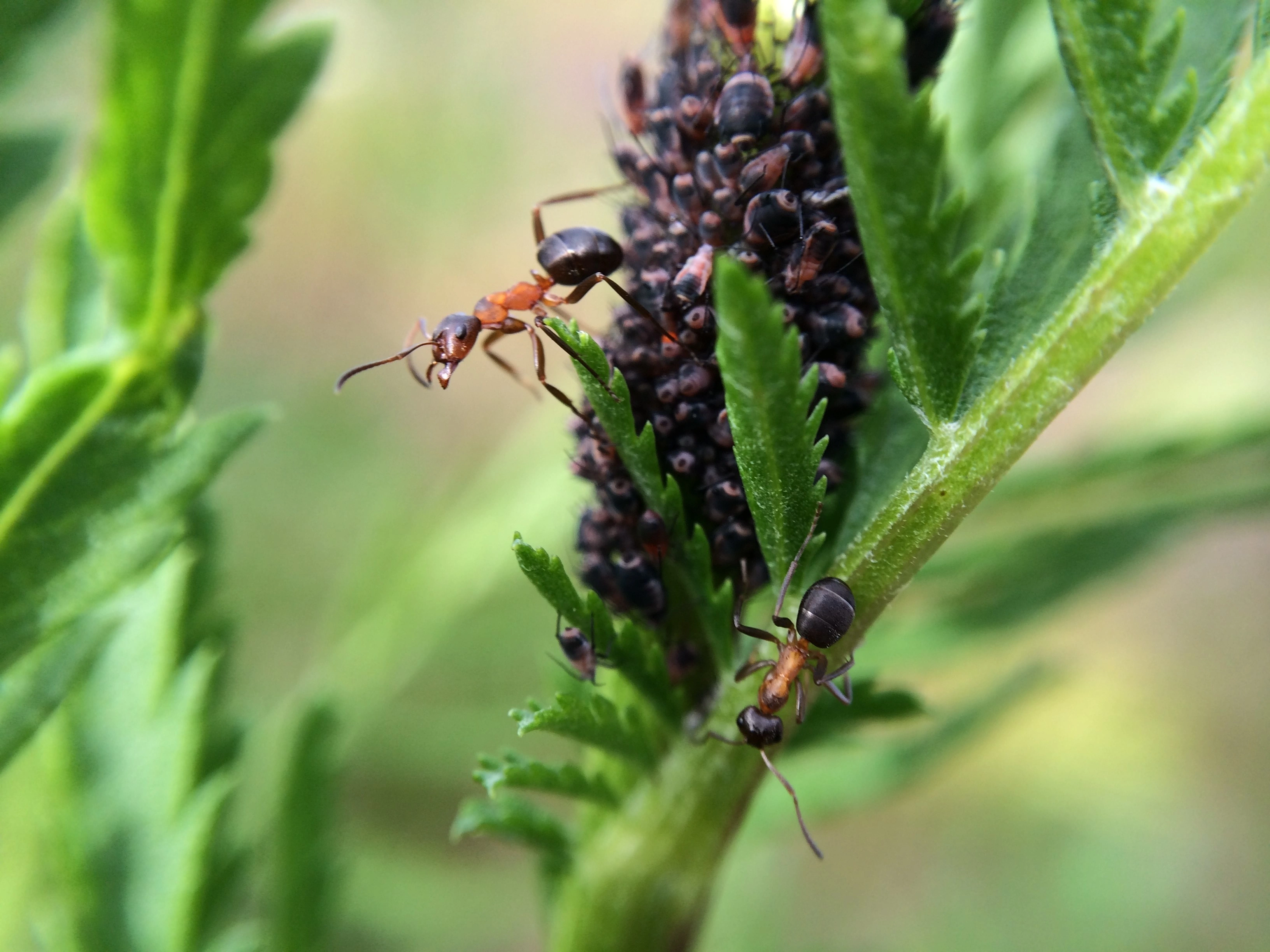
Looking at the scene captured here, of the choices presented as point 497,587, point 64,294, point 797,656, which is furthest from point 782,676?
point 497,587

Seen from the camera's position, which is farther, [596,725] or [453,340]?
[453,340]

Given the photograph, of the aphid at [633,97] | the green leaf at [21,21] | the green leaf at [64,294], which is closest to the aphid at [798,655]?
the aphid at [633,97]

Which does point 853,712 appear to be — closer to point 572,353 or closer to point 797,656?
point 797,656

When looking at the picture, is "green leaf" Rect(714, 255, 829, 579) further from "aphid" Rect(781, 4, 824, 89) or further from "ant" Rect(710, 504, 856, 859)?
"aphid" Rect(781, 4, 824, 89)

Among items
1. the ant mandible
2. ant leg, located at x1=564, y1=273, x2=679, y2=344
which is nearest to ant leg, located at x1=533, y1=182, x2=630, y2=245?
the ant mandible

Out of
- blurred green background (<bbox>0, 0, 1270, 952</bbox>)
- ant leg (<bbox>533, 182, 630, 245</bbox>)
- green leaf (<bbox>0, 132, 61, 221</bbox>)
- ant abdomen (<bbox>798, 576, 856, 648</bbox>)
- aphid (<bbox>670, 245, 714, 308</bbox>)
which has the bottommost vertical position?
blurred green background (<bbox>0, 0, 1270, 952</bbox>)

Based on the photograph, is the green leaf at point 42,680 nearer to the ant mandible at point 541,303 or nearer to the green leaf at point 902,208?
the ant mandible at point 541,303
